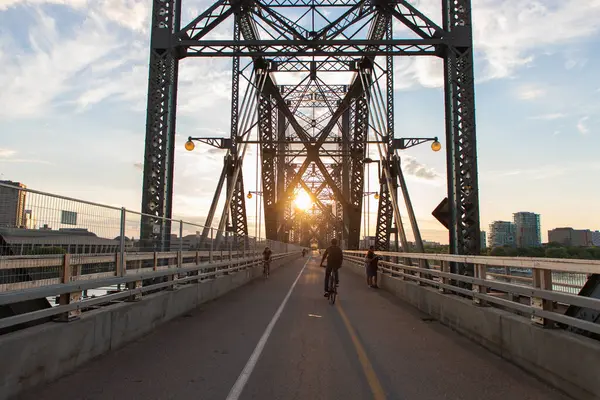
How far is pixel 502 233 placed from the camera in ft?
79.4

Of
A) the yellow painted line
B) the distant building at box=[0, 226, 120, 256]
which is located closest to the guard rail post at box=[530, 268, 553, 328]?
the yellow painted line

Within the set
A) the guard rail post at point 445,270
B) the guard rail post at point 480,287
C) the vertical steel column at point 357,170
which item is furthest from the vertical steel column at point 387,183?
the guard rail post at point 480,287

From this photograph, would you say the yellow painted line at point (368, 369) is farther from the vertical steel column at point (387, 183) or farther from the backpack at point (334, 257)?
the vertical steel column at point (387, 183)

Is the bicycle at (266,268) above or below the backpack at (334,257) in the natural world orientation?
below

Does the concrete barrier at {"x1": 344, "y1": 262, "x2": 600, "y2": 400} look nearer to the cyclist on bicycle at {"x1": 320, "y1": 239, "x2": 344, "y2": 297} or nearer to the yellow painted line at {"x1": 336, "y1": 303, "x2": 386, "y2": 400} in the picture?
the yellow painted line at {"x1": 336, "y1": 303, "x2": 386, "y2": 400}

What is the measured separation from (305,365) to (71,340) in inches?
118

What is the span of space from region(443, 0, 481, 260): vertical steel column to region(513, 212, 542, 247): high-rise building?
24.4 feet

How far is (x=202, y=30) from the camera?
1479 centimetres

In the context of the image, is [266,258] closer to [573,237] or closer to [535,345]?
[573,237]

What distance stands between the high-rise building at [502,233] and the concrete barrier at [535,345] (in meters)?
14.9

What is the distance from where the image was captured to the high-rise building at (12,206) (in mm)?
5180

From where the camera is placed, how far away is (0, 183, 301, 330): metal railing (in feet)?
17.2

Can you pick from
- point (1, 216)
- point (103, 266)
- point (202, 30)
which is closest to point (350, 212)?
point (202, 30)

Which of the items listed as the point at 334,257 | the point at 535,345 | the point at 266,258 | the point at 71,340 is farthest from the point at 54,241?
the point at 266,258
